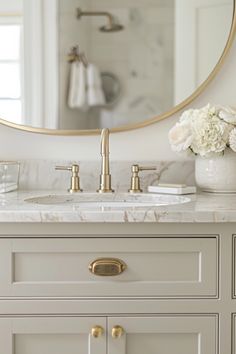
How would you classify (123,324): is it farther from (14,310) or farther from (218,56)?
(218,56)

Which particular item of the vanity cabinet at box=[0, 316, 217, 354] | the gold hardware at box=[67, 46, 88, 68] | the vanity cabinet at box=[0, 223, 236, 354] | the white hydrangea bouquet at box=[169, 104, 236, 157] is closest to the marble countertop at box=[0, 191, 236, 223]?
the vanity cabinet at box=[0, 223, 236, 354]

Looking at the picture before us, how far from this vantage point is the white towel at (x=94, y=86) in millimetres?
1819

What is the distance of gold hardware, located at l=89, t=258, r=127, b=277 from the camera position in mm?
1301

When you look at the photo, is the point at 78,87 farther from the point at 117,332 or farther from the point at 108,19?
the point at 117,332

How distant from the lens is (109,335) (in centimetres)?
132

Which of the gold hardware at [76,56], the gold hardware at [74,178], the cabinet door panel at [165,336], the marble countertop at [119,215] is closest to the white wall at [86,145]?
the gold hardware at [74,178]

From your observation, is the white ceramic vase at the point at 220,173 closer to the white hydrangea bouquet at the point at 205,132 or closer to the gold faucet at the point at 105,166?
the white hydrangea bouquet at the point at 205,132

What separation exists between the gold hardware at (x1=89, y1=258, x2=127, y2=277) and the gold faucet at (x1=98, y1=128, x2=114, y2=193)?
0.42m

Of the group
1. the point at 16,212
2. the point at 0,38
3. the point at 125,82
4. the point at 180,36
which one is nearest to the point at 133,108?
the point at 125,82

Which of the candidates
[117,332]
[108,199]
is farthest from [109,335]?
[108,199]

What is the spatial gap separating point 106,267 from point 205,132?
1.82 feet

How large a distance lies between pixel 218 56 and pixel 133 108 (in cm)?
34

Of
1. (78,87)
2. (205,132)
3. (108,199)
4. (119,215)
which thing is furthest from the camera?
(78,87)

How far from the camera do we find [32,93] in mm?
1829
